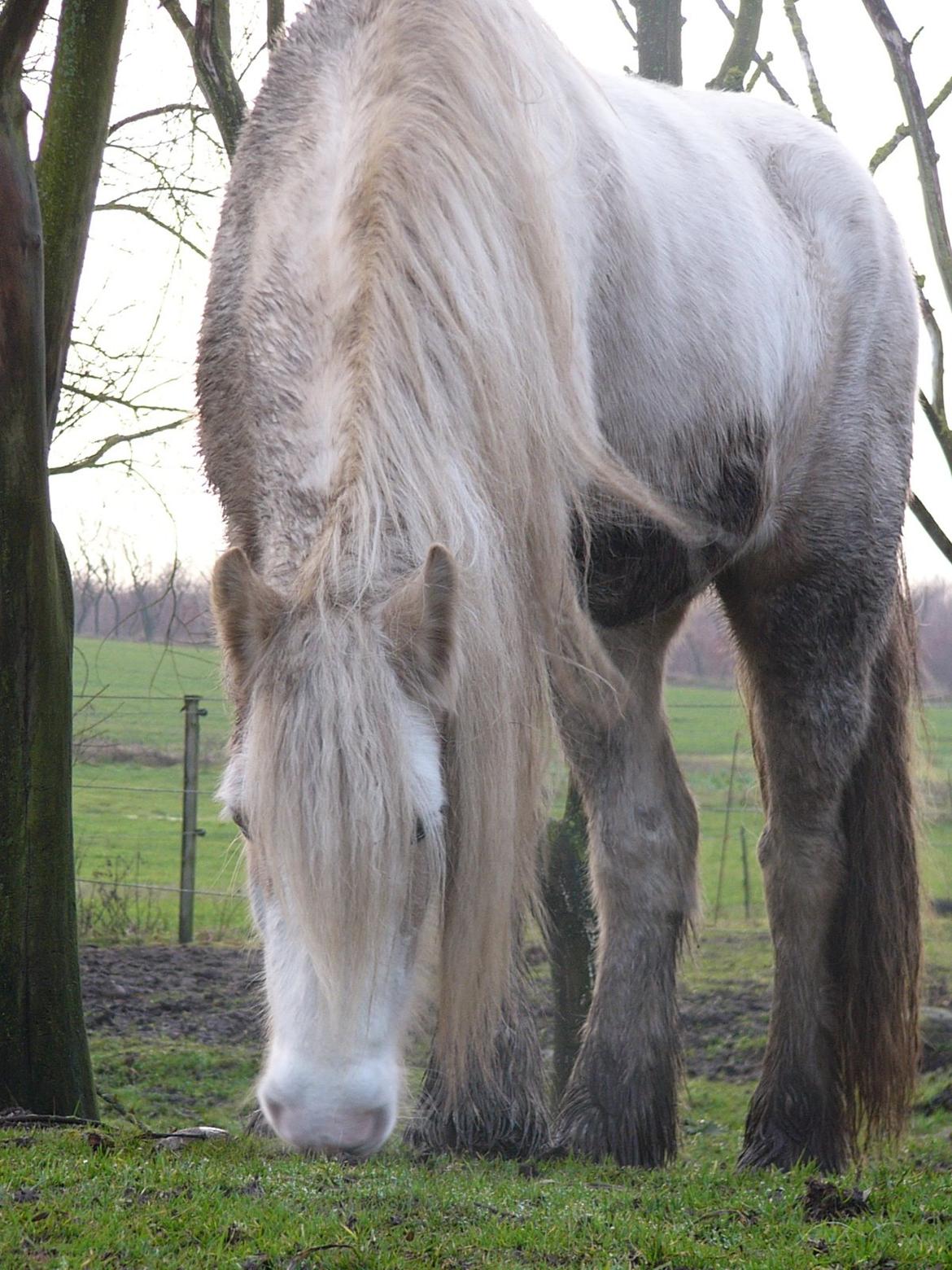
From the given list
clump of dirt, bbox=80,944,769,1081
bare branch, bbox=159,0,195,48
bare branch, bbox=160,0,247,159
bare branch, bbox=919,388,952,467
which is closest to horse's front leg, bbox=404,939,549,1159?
clump of dirt, bbox=80,944,769,1081

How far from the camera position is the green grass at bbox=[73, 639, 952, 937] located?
11969 millimetres

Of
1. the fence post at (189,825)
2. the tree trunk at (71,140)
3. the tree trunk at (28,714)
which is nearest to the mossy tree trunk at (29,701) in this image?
the tree trunk at (28,714)

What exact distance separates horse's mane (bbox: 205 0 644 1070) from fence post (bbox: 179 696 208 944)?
22.8 ft

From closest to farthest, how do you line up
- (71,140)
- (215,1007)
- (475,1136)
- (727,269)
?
(727,269) → (475,1136) → (71,140) → (215,1007)

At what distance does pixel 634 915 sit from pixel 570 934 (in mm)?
1814

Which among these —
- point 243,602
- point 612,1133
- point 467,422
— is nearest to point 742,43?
point 467,422

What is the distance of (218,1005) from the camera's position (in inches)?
289

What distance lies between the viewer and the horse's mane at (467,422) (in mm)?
2660

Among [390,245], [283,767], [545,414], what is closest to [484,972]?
[283,767]

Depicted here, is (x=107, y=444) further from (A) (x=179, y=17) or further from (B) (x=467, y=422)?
(B) (x=467, y=422)

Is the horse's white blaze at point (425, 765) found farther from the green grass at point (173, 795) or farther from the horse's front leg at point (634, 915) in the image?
the green grass at point (173, 795)

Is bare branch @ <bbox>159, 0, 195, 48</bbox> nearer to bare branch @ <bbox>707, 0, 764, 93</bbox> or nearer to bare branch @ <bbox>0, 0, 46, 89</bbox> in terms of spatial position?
bare branch @ <bbox>0, 0, 46, 89</bbox>

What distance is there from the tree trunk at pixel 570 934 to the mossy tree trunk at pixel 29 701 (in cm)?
278

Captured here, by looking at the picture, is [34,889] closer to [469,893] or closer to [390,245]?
[469,893]
